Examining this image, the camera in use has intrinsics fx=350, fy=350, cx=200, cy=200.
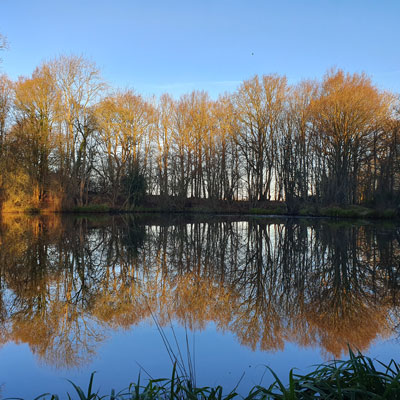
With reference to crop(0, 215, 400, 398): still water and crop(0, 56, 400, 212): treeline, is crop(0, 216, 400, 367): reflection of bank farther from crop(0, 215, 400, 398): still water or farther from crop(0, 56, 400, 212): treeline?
crop(0, 56, 400, 212): treeline

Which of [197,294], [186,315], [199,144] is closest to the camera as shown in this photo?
[186,315]

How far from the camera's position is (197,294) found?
527 centimetres

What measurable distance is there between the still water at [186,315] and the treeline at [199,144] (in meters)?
19.8

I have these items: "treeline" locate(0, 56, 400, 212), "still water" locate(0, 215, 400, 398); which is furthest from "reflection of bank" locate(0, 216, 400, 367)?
"treeline" locate(0, 56, 400, 212)

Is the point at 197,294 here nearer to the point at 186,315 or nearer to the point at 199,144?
the point at 186,315

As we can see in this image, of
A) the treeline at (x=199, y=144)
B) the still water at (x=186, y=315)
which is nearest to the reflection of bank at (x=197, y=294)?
the still water at (x=186, y=315)

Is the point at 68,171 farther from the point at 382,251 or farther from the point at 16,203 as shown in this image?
the point at 382,251

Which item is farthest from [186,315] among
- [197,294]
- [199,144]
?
[199,144]

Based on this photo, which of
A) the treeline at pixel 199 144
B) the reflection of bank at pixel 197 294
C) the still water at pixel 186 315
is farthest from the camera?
the treeline at pixel 199 144

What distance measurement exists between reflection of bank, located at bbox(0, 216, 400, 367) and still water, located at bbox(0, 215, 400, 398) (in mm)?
19

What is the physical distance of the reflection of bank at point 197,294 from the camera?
3.80 m

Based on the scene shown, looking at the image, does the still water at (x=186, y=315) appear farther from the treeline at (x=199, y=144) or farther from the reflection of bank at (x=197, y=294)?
the treeline at (x=199, y=144)

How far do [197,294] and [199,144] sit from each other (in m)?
30.3

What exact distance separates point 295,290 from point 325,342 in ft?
6.38
